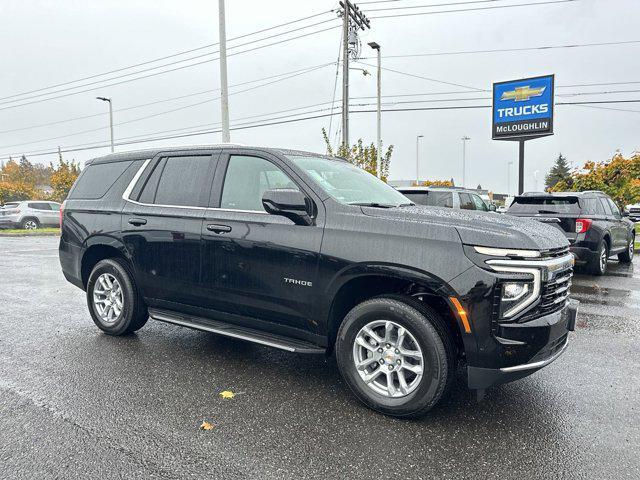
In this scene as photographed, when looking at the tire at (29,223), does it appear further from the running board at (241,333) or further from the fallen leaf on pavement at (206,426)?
the fallen leaf on pavement at (206,426)

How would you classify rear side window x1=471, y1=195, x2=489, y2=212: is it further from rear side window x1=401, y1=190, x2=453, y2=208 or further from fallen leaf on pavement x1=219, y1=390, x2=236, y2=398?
fallen leaf on pavement x1=219, y1=390, x2=236, y2=398

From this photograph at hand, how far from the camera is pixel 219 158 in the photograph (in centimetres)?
444

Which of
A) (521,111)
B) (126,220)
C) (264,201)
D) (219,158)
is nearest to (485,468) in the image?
(264,201)

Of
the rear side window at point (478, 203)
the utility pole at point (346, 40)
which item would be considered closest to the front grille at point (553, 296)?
the rear side window at point (478, 203)

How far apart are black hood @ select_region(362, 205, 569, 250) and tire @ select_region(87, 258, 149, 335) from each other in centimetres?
273

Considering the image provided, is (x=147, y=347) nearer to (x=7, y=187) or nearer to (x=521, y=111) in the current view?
(x=521, y=111)

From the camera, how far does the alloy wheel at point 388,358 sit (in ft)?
10.8

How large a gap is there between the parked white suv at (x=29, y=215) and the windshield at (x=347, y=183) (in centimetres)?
2510

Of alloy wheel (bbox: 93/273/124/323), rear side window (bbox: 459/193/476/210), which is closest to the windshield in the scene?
alloy wheel (bbox: 93/273/124/323)

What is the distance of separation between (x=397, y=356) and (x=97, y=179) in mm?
3973

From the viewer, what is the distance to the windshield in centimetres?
392

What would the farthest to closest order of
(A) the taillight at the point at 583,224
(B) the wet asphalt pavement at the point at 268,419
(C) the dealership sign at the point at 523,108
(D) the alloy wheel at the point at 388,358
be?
(C) the dealership sign at the point at 523,108
(A) the taillight at the point at 583,224
(D) the alloy wheel at the point at 388,358
(B) the wet asphalt pavement at the point at 268,419

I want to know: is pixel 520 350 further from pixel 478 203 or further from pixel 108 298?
pixel 478 203

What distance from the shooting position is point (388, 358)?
11.0 feet
